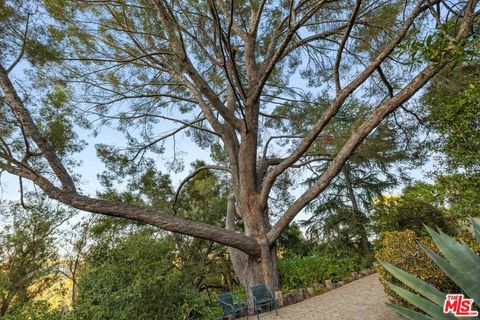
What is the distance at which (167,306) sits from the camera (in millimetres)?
4145

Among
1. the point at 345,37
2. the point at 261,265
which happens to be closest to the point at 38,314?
the point at 261,265

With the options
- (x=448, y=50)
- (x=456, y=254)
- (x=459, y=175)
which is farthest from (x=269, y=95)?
(x=456, y=254)

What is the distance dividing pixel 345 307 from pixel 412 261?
1702mm

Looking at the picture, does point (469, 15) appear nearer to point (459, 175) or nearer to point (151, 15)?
point (459, 175)

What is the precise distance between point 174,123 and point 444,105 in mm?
6506

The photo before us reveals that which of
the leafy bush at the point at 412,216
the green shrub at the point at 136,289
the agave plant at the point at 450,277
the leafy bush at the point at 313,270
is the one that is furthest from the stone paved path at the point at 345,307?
the agave plant at the point at 450,277

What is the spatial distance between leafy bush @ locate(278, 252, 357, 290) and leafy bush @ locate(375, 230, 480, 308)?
3148 mm

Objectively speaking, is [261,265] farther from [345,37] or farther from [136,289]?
[345,37]

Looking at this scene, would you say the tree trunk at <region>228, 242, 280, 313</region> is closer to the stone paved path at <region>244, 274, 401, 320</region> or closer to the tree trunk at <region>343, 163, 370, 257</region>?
the stone paved path at <region>244, 274, 401, 320</region>

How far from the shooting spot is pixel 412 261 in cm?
332

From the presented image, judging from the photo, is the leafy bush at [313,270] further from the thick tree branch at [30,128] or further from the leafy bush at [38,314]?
the thick tree branch at [30,128]

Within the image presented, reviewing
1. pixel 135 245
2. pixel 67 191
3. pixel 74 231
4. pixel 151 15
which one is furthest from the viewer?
pixel 74 231

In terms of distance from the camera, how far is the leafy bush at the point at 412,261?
9.94ft

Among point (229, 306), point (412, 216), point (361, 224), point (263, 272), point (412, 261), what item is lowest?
point (229, 306)
